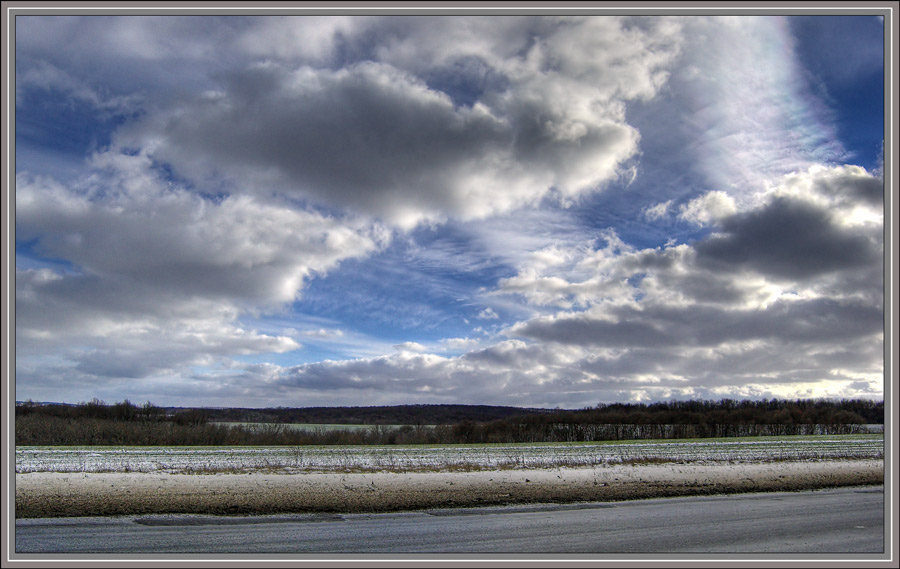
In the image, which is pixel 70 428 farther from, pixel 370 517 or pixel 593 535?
pixel 593 535

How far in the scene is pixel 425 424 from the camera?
67625 millimetres

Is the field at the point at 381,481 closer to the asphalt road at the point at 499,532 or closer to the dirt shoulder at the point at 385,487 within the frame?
the dirt shoulder at the point at 385,487

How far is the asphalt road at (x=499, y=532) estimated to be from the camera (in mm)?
10148

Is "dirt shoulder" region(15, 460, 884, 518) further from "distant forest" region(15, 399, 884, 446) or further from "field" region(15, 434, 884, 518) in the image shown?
"distant forest" region(15, 399, 884, 446)

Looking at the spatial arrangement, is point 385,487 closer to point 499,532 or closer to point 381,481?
point 381,481

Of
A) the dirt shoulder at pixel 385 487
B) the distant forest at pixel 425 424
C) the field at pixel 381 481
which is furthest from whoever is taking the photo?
the distant forest at pixel 425 424

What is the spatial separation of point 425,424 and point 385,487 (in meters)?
49.2

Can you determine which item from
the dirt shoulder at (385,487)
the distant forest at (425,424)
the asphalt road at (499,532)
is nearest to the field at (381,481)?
the dirt shoulder at (385,487)

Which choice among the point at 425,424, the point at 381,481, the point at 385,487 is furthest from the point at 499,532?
the point at 425,424

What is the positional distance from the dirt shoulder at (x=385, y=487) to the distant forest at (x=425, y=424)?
30.1 m

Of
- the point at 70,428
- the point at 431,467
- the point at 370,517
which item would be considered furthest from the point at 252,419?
the point at 370,517

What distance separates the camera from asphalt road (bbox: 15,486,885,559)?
1015 centimetres

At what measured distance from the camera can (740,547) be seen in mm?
10070

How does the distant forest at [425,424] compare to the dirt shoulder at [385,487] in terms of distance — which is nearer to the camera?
the dirt shoulder at [385,487]
